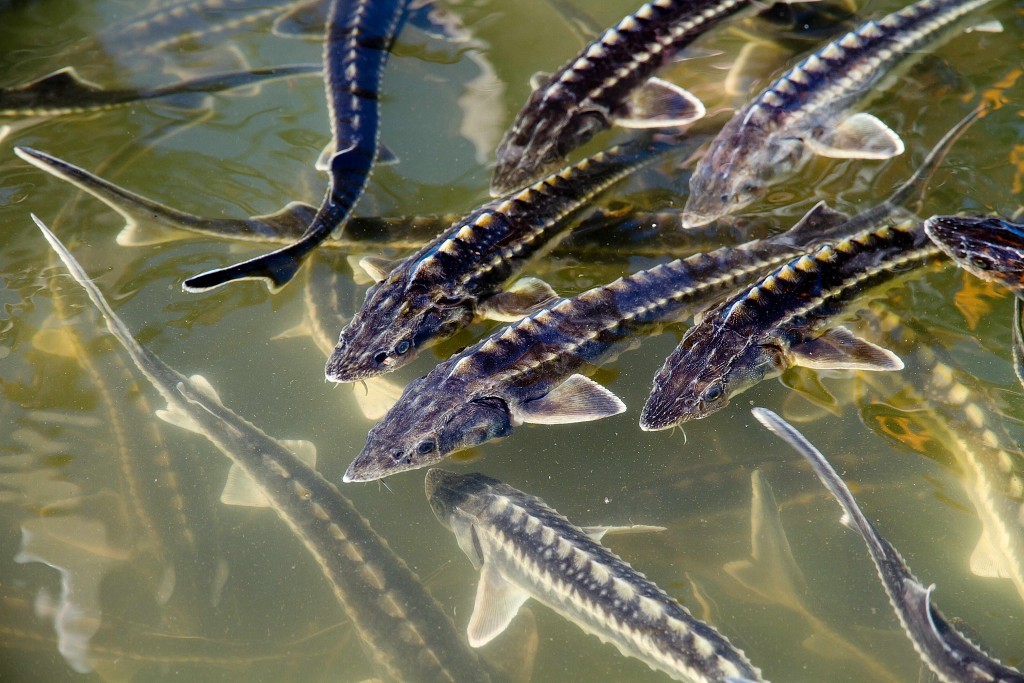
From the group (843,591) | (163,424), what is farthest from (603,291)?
(163,424)

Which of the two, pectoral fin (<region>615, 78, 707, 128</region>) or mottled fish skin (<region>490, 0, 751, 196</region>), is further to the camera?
pectoral fin (<region>615, 78, 707, 128</region>)

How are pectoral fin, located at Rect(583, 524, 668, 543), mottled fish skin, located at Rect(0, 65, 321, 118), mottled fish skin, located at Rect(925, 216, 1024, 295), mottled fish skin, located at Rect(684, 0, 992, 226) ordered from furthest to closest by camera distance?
1. mottled fish skin, located at Rect(0, 65, 321, 118)
2. mottled fish skin, located at Rect(684, 0, 992, 226)
3. pectoral fin, located at Rect(583, 524, 668, 543)
4. mottled fish skin, located at Rect(925, 216, 1024, 295)

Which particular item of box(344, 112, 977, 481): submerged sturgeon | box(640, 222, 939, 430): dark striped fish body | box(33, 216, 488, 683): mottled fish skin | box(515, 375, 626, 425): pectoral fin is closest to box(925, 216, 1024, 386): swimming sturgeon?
box(640, 222, 939, 430): dark striped fish body

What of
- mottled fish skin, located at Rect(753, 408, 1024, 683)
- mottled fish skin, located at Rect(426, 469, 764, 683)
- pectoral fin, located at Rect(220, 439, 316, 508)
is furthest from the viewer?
pectoral fin, located at Rect(220, 439, 316, 508)

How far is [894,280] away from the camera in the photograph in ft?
11.0

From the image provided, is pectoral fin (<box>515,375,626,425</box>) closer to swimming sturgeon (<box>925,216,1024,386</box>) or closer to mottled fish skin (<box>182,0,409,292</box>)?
mottled fish skin (<box>182,0,409,292</box>)

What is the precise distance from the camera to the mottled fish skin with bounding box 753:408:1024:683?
7.83 ft

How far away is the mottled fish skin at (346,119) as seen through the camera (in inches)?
138

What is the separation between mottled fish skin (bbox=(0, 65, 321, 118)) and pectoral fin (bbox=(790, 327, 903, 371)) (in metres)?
3.39

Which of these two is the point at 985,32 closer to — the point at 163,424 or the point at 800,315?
the point at 800,315

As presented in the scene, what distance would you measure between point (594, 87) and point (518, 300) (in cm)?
131

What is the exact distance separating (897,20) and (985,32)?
2.73 ft

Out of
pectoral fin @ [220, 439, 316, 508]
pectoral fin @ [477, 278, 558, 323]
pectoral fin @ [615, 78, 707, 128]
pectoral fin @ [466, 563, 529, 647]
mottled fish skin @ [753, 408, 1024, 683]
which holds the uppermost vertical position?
pectoral fin @ [615, 78, 707, 128]

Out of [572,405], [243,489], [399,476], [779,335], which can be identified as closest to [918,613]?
[779,335]
